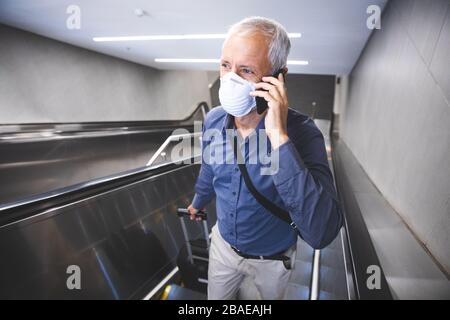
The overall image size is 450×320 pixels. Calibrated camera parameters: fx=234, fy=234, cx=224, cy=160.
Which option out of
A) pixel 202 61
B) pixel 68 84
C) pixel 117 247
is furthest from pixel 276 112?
pixel 202 61

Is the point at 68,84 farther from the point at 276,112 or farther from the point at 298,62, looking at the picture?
the point at 276,112

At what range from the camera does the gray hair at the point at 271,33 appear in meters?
1.03

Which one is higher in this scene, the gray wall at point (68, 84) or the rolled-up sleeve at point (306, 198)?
the gray wall at point (68, 84)

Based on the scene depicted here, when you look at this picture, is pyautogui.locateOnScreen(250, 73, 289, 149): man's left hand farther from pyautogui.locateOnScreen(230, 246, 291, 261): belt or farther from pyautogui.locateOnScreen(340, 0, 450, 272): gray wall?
pyautogui.locateOnScreen(340, 0, 450, 272): gray wall

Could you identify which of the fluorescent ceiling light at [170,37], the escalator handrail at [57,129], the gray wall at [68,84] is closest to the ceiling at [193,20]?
the fluorescent ceiling light at [170,37]

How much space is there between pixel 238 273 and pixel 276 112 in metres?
1.12

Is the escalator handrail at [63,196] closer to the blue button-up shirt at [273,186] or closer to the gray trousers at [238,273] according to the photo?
the blue button-up shirt at [273,186]

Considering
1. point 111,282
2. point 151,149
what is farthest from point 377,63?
point 151,149

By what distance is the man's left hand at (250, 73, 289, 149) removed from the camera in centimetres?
92

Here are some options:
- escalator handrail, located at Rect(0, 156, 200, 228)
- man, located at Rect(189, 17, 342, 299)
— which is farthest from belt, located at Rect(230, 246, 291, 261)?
escalator handrail, located at Rect(0, 156, 200, 228)

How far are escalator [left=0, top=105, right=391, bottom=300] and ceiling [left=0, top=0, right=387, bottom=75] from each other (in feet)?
8.94

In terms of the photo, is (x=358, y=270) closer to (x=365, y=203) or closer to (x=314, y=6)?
(x=365, y=203)

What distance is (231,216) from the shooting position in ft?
4.44
